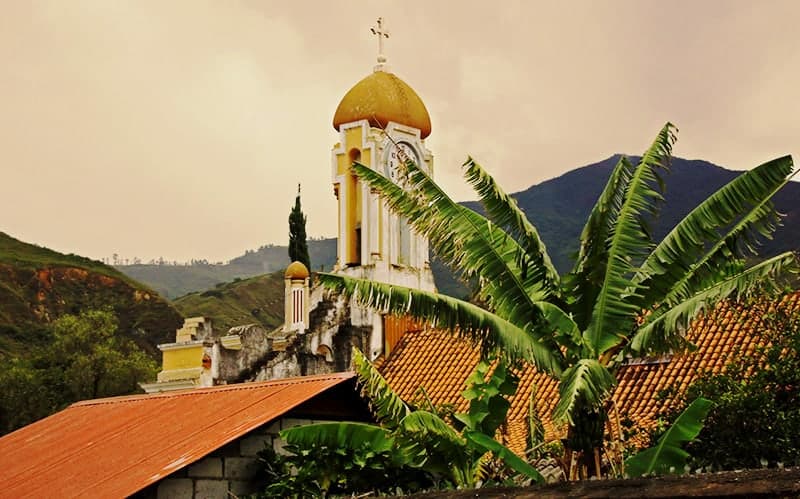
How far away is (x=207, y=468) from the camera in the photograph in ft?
36.4

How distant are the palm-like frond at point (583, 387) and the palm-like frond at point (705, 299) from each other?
1.89ft

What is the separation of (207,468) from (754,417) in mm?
6138

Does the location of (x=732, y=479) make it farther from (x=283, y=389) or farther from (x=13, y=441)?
(x=13, y=441)

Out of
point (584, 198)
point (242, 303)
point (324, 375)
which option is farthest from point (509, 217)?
point (584, 198)

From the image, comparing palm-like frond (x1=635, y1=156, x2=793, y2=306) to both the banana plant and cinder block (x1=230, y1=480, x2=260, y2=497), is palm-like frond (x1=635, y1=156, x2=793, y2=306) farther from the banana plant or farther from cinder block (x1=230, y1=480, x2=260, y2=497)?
cinder block (x1=230, y1=480, x2=260, y2=497)

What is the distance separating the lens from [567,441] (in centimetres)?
1009

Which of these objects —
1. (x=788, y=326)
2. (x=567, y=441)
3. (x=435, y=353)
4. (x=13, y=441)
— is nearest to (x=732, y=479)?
(x=567, y=441)

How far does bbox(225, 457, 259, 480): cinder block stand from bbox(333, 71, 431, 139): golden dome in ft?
46.0

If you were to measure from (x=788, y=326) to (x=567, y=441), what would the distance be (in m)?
4.49

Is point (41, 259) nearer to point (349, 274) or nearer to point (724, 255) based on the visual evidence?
point (349, 274)

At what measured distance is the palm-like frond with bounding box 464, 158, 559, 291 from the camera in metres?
10.8

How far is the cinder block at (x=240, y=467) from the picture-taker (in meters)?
11.3

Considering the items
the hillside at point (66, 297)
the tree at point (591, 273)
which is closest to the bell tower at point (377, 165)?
the tree at point (591, 273)

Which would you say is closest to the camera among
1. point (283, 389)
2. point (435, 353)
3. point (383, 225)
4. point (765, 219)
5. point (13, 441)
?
point (765, 219)
